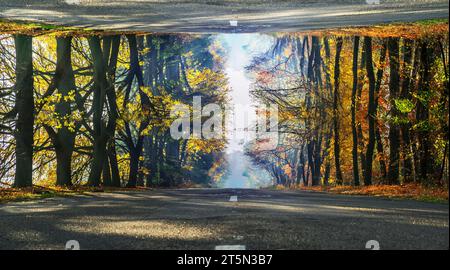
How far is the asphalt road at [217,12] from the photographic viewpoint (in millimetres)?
15406

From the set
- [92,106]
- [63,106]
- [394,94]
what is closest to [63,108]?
[63,106]

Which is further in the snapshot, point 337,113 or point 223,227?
point 337,113

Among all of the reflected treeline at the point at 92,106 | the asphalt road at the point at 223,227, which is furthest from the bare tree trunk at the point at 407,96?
the reflected treeline at the point at 92,106

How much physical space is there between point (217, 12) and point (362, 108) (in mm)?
15929

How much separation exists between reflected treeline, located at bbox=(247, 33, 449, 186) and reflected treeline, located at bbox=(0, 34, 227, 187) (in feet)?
19.7

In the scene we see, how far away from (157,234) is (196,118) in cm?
2779

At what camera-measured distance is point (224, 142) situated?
143 ft

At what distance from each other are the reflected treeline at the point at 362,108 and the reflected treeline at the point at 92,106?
236 inches

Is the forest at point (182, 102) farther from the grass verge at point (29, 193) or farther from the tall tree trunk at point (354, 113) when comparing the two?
the grass verge at point (29, 193)

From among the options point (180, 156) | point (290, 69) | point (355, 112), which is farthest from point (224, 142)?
point (355, 112)

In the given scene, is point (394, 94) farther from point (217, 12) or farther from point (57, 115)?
point (57, 115)

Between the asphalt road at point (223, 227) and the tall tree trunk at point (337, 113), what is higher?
the tall tree trunk at point (337, 113)

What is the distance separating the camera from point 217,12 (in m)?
17.2
